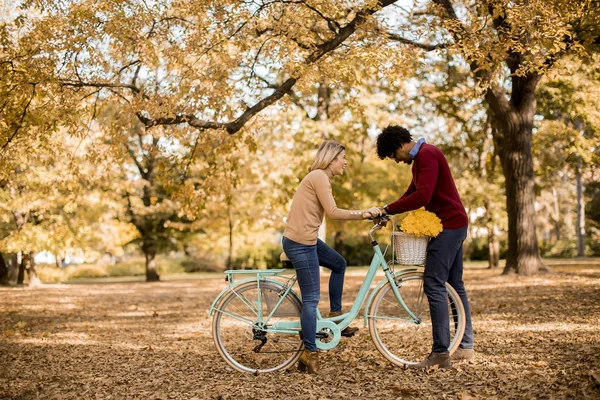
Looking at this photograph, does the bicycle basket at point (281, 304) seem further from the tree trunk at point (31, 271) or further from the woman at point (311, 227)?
the tree trunk at point (31, 271)

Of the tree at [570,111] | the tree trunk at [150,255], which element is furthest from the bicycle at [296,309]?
the tree trunk at [150,255]

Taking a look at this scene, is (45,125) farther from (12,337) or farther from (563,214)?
(563,214)

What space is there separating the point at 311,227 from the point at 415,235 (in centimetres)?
87

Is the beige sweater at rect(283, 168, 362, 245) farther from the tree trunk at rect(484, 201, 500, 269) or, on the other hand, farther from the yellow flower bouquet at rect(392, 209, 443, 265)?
the tree trunk at rect(484, 201, 500, 269)

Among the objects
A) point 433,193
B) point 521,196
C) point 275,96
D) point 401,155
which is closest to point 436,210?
point 433,193

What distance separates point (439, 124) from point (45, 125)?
63.2ft

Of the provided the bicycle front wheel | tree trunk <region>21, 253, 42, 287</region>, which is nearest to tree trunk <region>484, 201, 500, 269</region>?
tree trunk <region>21, 253, 42, 287</region>

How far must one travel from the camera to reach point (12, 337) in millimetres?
8812

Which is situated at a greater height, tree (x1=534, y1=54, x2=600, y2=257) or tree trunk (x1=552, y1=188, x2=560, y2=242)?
tree (x1=534, y1=54, x2=600, y2=257)

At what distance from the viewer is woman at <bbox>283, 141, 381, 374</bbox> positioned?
17.3 ft

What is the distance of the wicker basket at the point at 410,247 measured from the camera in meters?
5.32

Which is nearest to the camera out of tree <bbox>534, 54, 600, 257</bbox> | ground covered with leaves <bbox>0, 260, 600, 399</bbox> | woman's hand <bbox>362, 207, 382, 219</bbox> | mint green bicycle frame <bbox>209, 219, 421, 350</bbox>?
ground covered with leaves <bbox>0, 260, 600, 399</bbox>

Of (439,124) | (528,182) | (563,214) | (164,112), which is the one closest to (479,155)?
(439,124)

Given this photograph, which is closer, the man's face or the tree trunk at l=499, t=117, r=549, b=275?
the man's face
